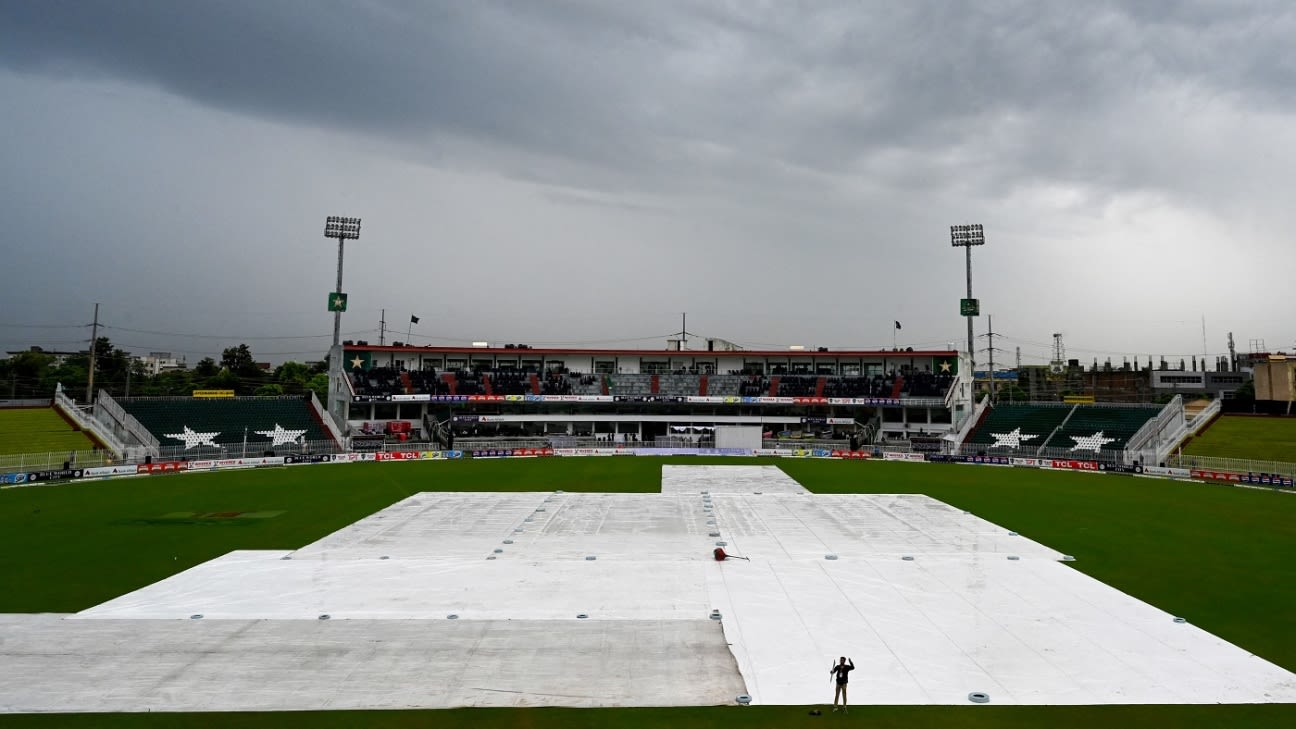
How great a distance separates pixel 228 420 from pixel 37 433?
1142cm

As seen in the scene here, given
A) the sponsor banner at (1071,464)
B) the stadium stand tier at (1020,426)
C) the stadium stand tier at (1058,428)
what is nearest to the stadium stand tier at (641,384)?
the stadium stand tier at (1020,426)

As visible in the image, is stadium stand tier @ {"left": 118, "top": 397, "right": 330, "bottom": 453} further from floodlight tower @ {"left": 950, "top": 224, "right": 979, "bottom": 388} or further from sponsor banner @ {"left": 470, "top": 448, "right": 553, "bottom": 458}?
floodlight tower @ {"left": 950, "top": 224, "right": 979, "bottom": 388}

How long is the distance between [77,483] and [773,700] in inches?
1729

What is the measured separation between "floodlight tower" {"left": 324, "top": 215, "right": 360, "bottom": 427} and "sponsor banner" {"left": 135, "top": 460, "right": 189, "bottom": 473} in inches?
741

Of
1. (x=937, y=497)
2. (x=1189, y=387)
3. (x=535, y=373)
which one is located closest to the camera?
(x=937, y=497)

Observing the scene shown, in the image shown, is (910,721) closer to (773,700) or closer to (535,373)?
(773,700)

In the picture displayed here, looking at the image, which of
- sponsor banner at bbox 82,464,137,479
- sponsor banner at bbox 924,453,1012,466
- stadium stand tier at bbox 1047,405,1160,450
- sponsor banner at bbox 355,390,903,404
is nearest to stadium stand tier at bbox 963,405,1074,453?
stadium stand tier at bbox 1047,405,1160,450

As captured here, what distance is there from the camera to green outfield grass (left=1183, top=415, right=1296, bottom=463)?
43.1 m

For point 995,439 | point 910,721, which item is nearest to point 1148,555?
point 910,721

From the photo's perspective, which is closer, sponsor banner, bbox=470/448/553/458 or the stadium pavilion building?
sponsor banner, bbox=470/448/553/458

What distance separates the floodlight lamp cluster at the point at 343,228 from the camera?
62719mm

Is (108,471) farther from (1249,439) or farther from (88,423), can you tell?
(1249,439)

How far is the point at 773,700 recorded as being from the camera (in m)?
10.9

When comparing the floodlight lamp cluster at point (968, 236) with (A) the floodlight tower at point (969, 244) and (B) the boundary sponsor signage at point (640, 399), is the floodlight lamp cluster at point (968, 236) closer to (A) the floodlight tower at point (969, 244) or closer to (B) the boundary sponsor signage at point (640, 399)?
(A) the floodlight tower at point (969, 244)
